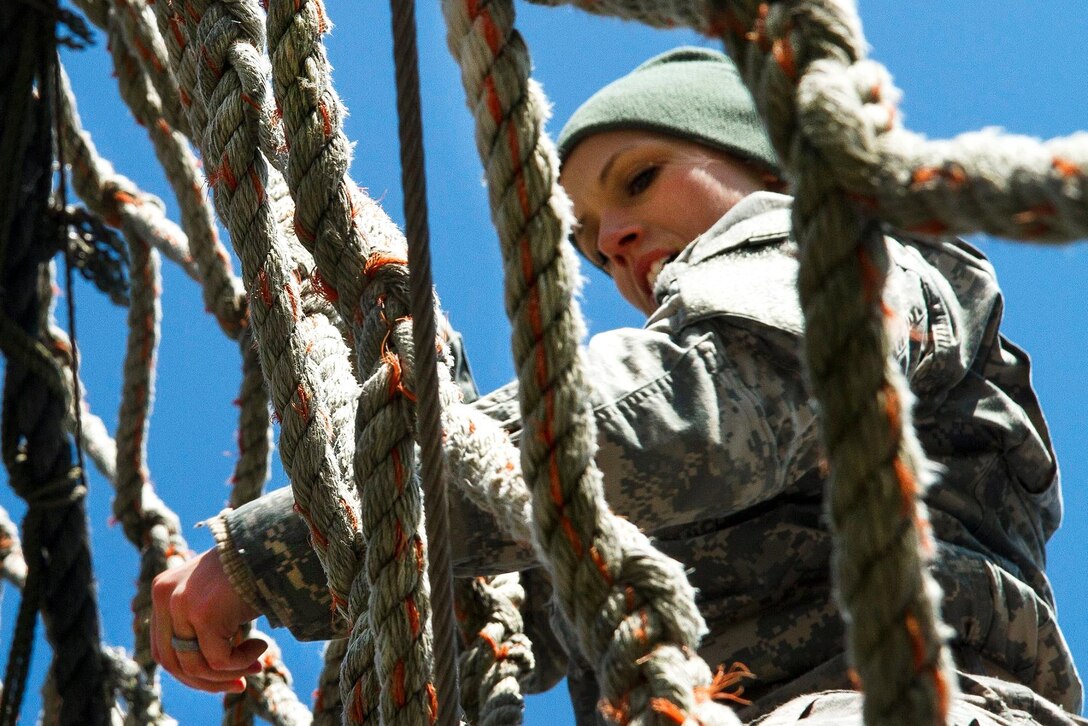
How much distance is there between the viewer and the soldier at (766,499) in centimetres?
103

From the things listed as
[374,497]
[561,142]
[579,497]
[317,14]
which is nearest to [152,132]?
[561,142]

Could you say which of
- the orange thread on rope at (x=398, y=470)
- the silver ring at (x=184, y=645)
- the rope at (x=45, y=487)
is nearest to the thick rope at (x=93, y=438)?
the rope at (x=45, y=487)

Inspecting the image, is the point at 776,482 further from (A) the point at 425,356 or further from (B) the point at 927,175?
(B) the point at 927,175

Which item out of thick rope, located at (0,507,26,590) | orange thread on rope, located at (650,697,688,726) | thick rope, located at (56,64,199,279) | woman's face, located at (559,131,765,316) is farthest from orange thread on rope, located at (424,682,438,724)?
thick rope, located at (0,507,26,590)

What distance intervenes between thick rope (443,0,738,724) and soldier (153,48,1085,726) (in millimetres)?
273

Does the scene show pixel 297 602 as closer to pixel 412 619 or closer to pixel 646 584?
pixel 412 619

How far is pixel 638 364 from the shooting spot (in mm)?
1053

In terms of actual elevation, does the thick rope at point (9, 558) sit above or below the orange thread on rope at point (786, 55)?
above

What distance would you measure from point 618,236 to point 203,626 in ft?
2.23

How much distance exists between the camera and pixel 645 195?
5.19 ft

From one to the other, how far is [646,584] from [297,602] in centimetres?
44

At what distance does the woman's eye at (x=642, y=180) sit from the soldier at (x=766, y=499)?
364 mm

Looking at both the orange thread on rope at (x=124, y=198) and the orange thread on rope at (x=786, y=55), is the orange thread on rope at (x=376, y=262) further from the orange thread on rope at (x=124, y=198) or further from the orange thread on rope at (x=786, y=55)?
the orange thread on rope at (x=124, y=198)

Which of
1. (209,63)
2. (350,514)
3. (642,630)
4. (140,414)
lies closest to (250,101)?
(209,63)
